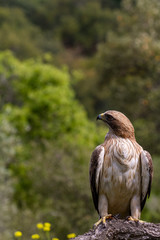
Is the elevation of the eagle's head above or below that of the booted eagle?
above

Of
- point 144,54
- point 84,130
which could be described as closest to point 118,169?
point 144,54

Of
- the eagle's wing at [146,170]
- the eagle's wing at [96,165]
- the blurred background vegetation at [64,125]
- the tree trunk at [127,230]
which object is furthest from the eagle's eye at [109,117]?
the blurred background vegetation at [64,125]

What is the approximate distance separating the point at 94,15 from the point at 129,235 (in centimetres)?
5935

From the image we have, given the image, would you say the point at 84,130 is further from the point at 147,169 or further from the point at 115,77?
the point at 147,169

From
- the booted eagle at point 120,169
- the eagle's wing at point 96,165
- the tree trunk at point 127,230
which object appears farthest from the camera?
the eagle's wing at point 96,165

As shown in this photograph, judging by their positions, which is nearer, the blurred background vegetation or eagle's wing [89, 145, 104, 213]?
eagle's wing [89, 145, 104, 213]

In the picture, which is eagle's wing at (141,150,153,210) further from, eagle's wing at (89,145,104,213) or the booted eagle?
eagle's wing at (89,145,104,213)

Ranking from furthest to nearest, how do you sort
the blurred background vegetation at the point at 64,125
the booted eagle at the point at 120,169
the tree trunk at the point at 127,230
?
the blurred background vegetation at the point at 64,125 < the booted eagle at the point at 120,169 < the tree trunk at the point at 127,230

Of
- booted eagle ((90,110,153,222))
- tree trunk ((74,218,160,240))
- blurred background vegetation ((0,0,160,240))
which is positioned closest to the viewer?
tree trunk ((74,218,160,240))

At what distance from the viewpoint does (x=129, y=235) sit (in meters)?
5.46

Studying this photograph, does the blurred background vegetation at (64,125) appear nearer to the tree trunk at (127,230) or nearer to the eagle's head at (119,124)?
the eagle's head at (119,124)

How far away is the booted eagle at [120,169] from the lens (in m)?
5.93

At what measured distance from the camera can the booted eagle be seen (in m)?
5.93

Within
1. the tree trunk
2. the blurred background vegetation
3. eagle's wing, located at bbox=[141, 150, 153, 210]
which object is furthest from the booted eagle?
the blurred background vegetation
